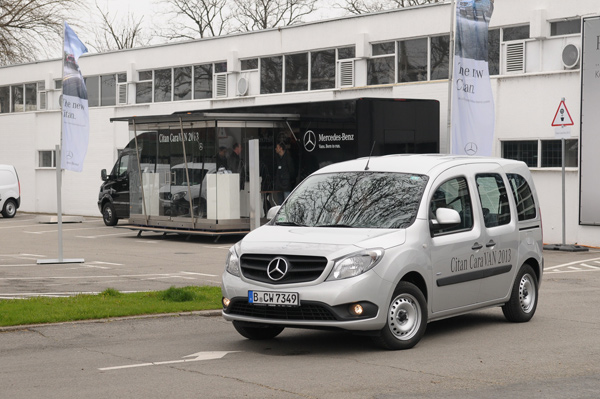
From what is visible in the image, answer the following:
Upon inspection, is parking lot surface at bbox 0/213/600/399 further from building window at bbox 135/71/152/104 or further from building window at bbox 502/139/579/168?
building window at bbox 135/71/152/104

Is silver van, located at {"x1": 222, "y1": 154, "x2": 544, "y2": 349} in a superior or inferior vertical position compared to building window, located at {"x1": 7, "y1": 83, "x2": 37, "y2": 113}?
inferior

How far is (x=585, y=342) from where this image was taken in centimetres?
948

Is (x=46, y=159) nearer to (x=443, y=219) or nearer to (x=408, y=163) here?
(x=408, y=163)

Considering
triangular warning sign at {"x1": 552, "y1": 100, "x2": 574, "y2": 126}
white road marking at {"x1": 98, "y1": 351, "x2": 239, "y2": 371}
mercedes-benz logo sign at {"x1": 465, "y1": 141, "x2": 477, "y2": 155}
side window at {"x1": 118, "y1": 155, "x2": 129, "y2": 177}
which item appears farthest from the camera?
side window at {"x1": 118, "y1": 155, "x2": 129, "y2": 177}

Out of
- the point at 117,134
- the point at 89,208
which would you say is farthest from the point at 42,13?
the point at 89,208

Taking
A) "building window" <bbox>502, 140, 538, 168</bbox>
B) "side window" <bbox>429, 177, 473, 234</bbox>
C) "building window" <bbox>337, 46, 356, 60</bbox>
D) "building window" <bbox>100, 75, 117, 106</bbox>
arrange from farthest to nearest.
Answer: "building window" <bbox>100, 75, 117, 106</bbox>
"building window" <bbox>337, 46, 356, 60</bbox>
"building window" <bbox>502, 140, 538, 168</bbox>
"side window" <bbox>429, 177, 473, 234</bbox>

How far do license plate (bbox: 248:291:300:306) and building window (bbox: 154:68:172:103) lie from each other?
27738 millimetres

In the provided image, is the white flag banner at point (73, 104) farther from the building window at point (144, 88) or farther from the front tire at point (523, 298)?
the building window at point (144, 88)

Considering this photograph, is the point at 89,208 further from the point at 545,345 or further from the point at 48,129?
the point at 545,345

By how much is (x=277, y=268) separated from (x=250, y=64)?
24.7 m

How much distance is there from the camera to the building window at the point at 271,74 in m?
31.6

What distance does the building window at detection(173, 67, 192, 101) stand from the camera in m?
35.1

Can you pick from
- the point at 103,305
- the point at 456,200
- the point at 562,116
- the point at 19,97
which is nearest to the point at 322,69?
the point at 562,116

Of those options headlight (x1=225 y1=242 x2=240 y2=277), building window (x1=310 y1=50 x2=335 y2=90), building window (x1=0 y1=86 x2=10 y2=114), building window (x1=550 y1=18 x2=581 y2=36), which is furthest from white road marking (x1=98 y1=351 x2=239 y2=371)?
building window (x1=0 y1=86 x2=10 y2=114)
